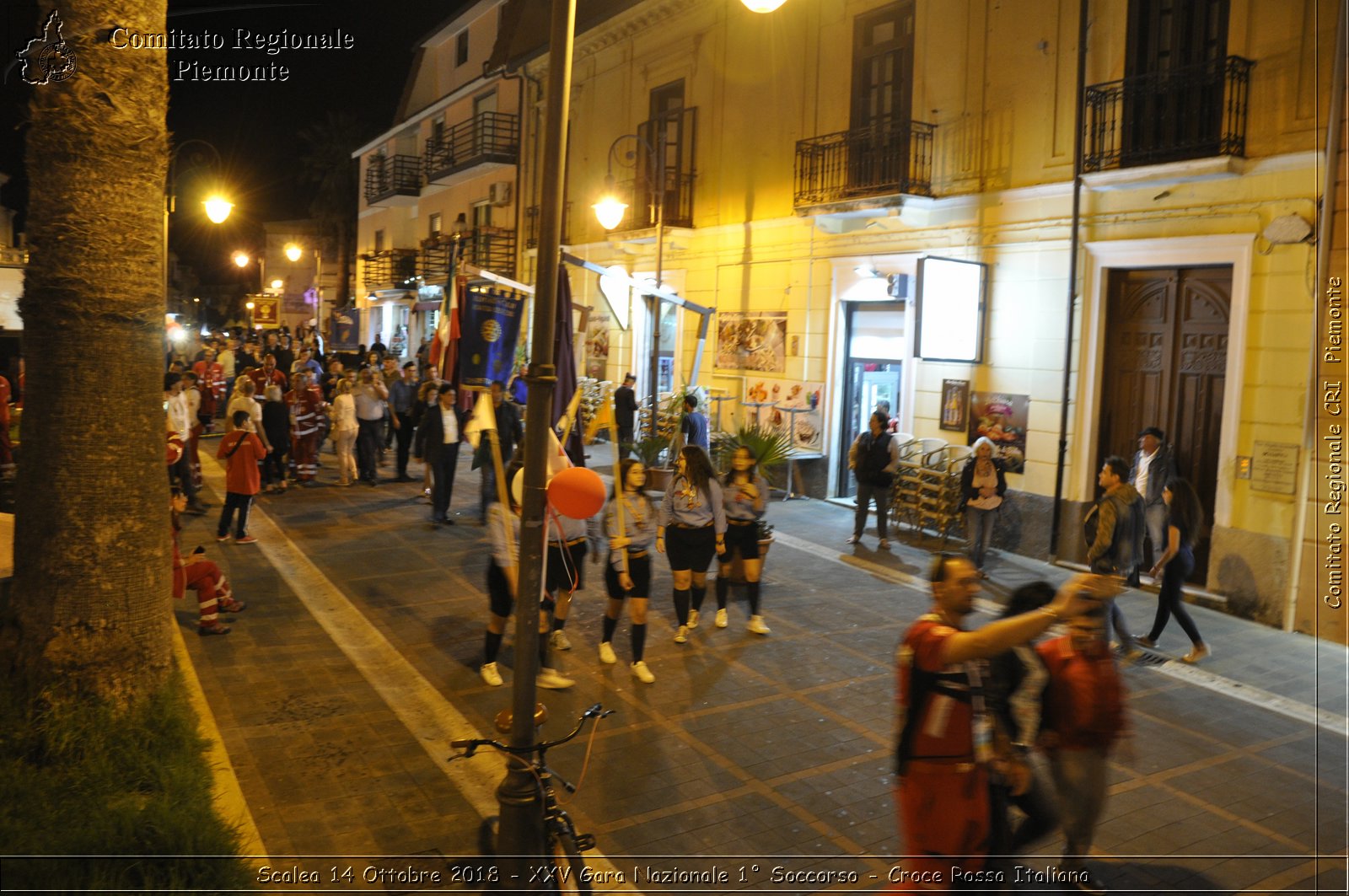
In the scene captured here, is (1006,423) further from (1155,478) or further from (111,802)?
(111,802)

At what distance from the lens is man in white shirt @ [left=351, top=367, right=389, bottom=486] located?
51.6 feet

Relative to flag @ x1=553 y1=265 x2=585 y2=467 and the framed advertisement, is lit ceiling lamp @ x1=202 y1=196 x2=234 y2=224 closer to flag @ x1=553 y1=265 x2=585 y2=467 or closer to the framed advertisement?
flag @ x1=553 y1=265 x2=585 y2=467

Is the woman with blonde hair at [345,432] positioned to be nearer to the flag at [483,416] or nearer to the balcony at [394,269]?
the flag at [483,416]

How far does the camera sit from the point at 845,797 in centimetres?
582

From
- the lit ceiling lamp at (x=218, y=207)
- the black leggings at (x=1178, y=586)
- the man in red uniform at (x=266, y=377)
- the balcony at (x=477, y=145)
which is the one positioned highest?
the balcony at (x=477, y=145)

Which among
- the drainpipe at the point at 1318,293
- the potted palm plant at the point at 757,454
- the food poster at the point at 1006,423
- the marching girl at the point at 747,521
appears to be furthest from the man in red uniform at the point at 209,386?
the drainpipe at the point at 1318,293

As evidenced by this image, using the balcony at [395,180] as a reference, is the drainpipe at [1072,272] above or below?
below

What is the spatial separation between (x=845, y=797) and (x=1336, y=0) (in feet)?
29.9

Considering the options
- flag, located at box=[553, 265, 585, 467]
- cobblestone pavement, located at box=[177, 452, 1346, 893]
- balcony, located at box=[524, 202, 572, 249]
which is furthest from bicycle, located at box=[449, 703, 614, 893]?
balcony, located at box=[524, 202, 572, 249]

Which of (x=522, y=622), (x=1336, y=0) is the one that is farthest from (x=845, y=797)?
(x=1336, y=0)

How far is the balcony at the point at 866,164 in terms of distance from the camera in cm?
1435

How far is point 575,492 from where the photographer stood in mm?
5586

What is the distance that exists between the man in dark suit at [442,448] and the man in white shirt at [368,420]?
2570 mm

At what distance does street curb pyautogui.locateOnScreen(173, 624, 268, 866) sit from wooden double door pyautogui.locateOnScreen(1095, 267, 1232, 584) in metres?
9.70
